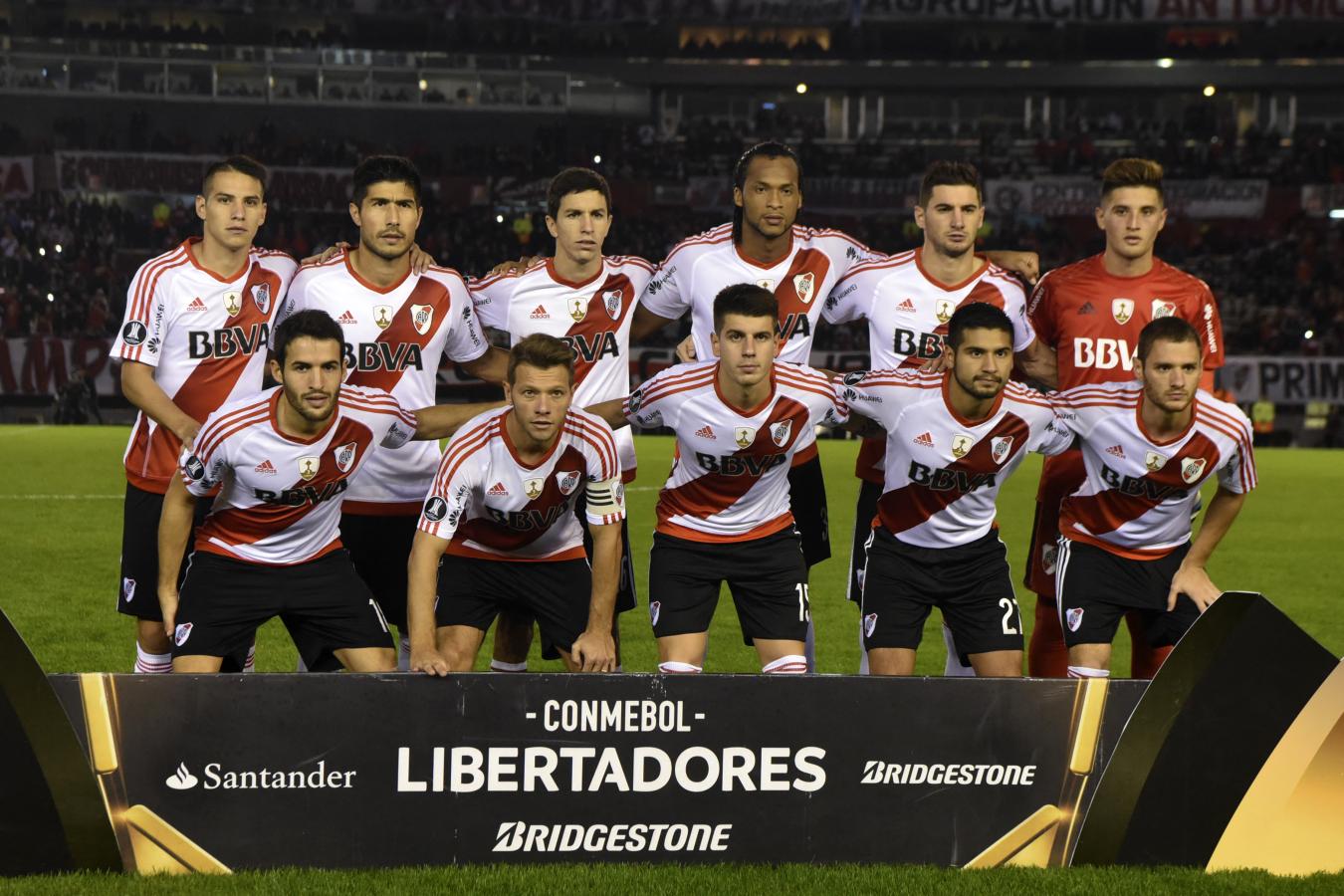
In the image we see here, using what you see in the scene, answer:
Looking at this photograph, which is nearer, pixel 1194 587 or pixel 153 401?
pixel 1194 587

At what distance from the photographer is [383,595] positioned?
6.35m

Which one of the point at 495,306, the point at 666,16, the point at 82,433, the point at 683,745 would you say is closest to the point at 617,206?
the point at 666,16

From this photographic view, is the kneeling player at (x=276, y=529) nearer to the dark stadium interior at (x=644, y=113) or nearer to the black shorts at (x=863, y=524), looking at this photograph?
the black shorts at (x=863, y=524)

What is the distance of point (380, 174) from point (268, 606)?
1.82m

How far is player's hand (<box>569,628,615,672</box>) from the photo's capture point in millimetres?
5195

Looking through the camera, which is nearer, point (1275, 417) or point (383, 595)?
point (383, 595)

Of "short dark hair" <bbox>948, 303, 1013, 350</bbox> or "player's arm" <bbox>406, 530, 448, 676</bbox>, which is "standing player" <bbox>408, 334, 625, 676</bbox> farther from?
"short dark hair" <bbox>948, 303, 1013, 350</bbox>

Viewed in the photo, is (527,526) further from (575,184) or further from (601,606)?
(575,184)

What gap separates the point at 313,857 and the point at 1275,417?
2424 cm

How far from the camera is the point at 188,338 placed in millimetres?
6137

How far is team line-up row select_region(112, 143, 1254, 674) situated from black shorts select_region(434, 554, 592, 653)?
0.04 feet

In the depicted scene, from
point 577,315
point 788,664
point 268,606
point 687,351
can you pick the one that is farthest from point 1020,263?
point 268,606

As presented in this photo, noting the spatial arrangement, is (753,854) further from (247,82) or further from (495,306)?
(247,82)

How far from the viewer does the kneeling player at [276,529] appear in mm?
5402
